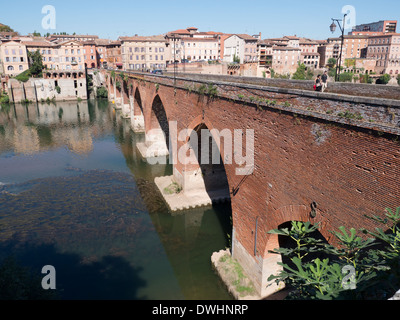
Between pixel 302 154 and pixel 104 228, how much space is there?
1117 centimetres

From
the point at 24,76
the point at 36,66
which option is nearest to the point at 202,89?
the point at 24,76

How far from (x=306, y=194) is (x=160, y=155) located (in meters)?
19.4

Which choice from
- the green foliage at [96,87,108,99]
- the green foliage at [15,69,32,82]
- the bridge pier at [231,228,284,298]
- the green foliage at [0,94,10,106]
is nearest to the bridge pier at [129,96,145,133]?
the bridge pier at [231,228,284,298]

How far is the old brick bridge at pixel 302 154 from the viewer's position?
19.6 ft

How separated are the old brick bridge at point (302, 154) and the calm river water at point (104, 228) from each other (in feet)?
9.55

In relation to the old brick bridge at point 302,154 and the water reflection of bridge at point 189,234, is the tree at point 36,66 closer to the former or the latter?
the water reflection of bridge at point 189,234

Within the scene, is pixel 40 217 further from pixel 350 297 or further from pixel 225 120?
pixel 350 297

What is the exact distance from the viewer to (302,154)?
7711 millimetres

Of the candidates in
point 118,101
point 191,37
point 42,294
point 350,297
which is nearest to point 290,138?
point 350,297

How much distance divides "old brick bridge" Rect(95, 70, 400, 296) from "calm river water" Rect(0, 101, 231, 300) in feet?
9.55

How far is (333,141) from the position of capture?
6824 millimetres

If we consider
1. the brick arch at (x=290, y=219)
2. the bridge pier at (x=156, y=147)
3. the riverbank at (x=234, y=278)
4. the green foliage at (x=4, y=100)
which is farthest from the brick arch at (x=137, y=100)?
the green foliage at (x=4, y=100)

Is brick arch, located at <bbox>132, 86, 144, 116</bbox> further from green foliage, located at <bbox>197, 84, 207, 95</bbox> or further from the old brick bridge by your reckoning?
green foliage, located at <bbox>197, 84, 207, 95</bbox>

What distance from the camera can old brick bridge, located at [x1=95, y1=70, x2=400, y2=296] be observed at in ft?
19.6
